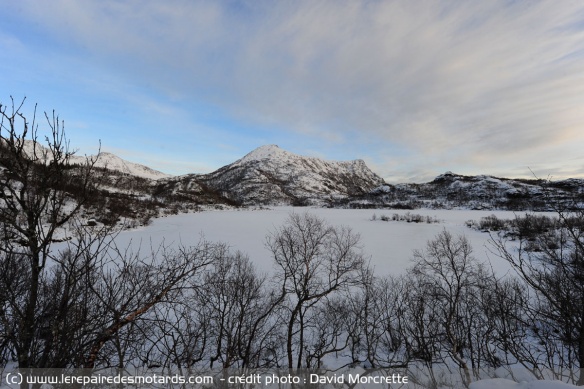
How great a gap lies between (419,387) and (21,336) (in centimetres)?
1925

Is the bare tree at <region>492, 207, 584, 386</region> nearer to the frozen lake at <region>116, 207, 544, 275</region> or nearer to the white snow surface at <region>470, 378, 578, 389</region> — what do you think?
the white snow surface at <region>470, 378, 578, 389</region>

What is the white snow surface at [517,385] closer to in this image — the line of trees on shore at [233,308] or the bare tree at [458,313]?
the line of trees on shore at [233,308]

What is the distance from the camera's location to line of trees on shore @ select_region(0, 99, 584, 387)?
4.18 m

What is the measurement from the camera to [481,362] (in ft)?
66.5

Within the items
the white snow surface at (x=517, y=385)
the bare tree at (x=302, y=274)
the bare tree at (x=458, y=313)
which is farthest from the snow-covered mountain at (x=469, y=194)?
the white snow surface at (x=517, y=385)

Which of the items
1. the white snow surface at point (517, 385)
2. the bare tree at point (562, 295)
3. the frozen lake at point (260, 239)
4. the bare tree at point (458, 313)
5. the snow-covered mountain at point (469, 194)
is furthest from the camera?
the snow-covered mountain at point (469, 194)

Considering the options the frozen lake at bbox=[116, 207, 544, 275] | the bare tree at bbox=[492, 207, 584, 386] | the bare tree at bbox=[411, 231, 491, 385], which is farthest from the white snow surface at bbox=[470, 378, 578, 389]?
the frozen lake at bbox=[116, 207, 544, 275]

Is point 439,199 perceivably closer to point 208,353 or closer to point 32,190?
point 208,353

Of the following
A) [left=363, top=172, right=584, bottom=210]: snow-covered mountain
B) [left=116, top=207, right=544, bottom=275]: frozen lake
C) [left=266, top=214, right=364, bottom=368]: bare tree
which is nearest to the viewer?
[left=266, top=214, right=364, bottom=368]: bare tree

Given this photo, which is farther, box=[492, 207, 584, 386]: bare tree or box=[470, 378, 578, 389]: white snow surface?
box=[492, 207, 584, 386]: bare tree

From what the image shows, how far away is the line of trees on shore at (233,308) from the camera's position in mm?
4180

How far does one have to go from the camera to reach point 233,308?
19859mm

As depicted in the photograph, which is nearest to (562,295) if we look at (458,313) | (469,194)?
(458,313)

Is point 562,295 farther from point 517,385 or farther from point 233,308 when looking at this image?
point 233,308
